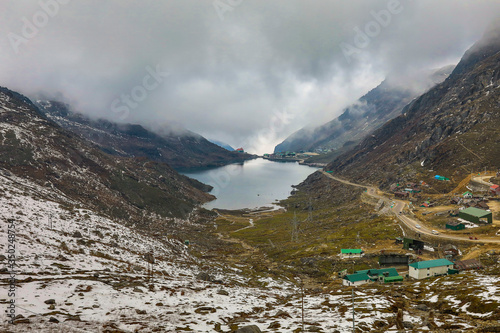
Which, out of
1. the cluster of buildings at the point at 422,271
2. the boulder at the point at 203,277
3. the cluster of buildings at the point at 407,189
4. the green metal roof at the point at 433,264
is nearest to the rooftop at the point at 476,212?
the cluster of buildings at the point at 422,271

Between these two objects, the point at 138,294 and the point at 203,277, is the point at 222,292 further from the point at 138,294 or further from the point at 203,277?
the point at 138,294

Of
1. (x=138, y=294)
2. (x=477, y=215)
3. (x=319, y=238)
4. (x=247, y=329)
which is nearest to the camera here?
(x=247, y=329)

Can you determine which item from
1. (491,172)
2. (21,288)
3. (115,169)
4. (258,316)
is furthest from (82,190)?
(491,172)

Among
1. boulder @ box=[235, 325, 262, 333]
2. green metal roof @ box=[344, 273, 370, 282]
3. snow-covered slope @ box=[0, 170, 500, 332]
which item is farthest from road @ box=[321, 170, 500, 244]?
boulder @ box=[235, 325, 262, 333]

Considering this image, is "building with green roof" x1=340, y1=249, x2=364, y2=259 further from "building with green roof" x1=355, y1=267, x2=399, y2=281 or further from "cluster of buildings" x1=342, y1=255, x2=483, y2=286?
"cluster of buildings" x1=342, y1=255, x2=483, y2=286

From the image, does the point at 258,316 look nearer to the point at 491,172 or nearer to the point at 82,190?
the point at 82,190

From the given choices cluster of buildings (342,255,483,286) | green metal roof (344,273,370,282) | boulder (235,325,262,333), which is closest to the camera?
boulder (235,325,262,333)

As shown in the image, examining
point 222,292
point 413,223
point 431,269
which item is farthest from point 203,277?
point 413,223
